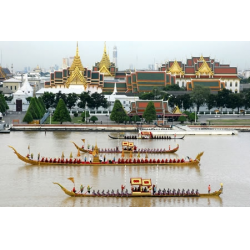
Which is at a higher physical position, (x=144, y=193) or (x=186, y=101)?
(x=186, y=101)

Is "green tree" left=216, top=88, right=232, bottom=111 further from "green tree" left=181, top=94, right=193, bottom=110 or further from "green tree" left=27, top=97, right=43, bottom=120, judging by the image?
"green tree" left=27, top=97, right=43, bottom=120

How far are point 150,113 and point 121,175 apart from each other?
45.8 feet

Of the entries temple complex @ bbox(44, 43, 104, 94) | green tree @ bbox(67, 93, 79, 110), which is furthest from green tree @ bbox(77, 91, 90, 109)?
temple complex @ bbox(44, 43, 104, 94)

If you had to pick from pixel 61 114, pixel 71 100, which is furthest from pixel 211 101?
pixel 61 114

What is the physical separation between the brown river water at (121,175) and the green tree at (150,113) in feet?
18.1

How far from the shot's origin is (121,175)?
1705cm

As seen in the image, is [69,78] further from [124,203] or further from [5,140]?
[124,203]

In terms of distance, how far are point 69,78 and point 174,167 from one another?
80.2 feet

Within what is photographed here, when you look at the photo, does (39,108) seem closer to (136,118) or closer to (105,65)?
(136,118)

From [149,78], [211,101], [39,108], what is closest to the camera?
[39,108]

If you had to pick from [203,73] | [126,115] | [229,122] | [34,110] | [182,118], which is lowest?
[229,122]

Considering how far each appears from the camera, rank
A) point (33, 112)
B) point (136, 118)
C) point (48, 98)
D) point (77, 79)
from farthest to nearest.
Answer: point (77, 79) < point (48, 98) < point (136, 118) < point (33, 112)

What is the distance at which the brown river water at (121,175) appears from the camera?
45.3 ft

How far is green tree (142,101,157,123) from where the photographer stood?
30.7 metres
